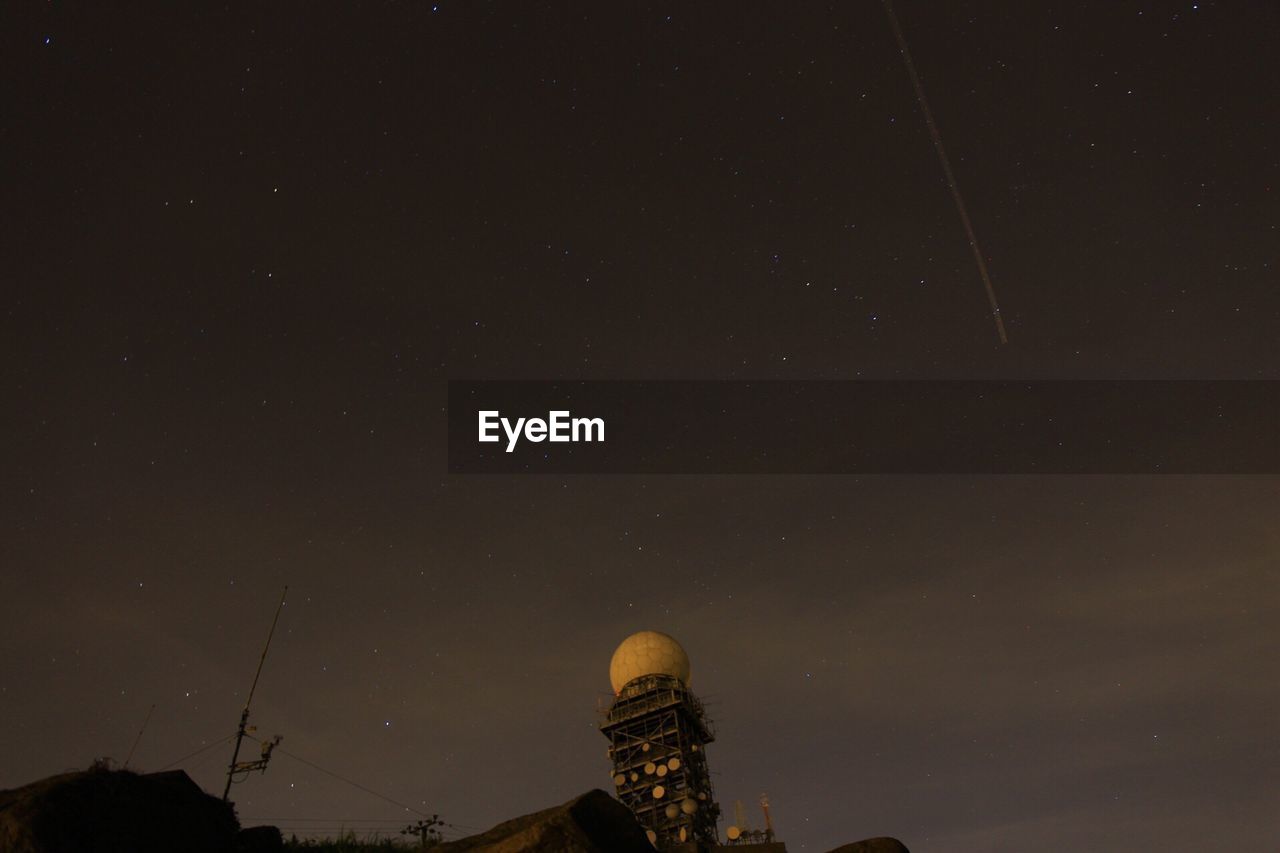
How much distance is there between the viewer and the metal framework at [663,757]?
4456 cm

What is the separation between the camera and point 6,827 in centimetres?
1292

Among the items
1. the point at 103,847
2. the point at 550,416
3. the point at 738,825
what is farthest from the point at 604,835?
the point at 738,825

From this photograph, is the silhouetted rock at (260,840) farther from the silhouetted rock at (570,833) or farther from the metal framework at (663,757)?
the metal framework at (663,757)

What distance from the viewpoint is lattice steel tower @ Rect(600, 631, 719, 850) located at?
44812mm

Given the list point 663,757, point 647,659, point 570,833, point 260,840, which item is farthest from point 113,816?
point 647,659

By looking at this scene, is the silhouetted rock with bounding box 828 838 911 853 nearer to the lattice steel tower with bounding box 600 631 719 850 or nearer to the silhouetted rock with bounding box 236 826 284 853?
the silhouetted rock with bounding box 236 826 284 853

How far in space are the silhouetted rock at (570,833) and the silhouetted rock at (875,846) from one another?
3744 mm

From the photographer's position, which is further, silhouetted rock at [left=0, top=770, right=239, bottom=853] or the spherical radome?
the spherical radome

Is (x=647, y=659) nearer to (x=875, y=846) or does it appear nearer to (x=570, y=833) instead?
(x=875, y=846)

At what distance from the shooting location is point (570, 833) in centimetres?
1415

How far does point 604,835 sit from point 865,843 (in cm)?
514

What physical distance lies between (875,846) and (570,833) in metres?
6.17

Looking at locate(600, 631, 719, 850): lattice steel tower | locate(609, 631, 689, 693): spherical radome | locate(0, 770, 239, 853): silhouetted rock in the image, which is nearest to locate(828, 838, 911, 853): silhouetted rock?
locate(0, 770, 239, 853): silhouetted rock

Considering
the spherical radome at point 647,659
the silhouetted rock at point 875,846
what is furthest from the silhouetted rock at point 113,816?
the spherical radome at point 647,659
